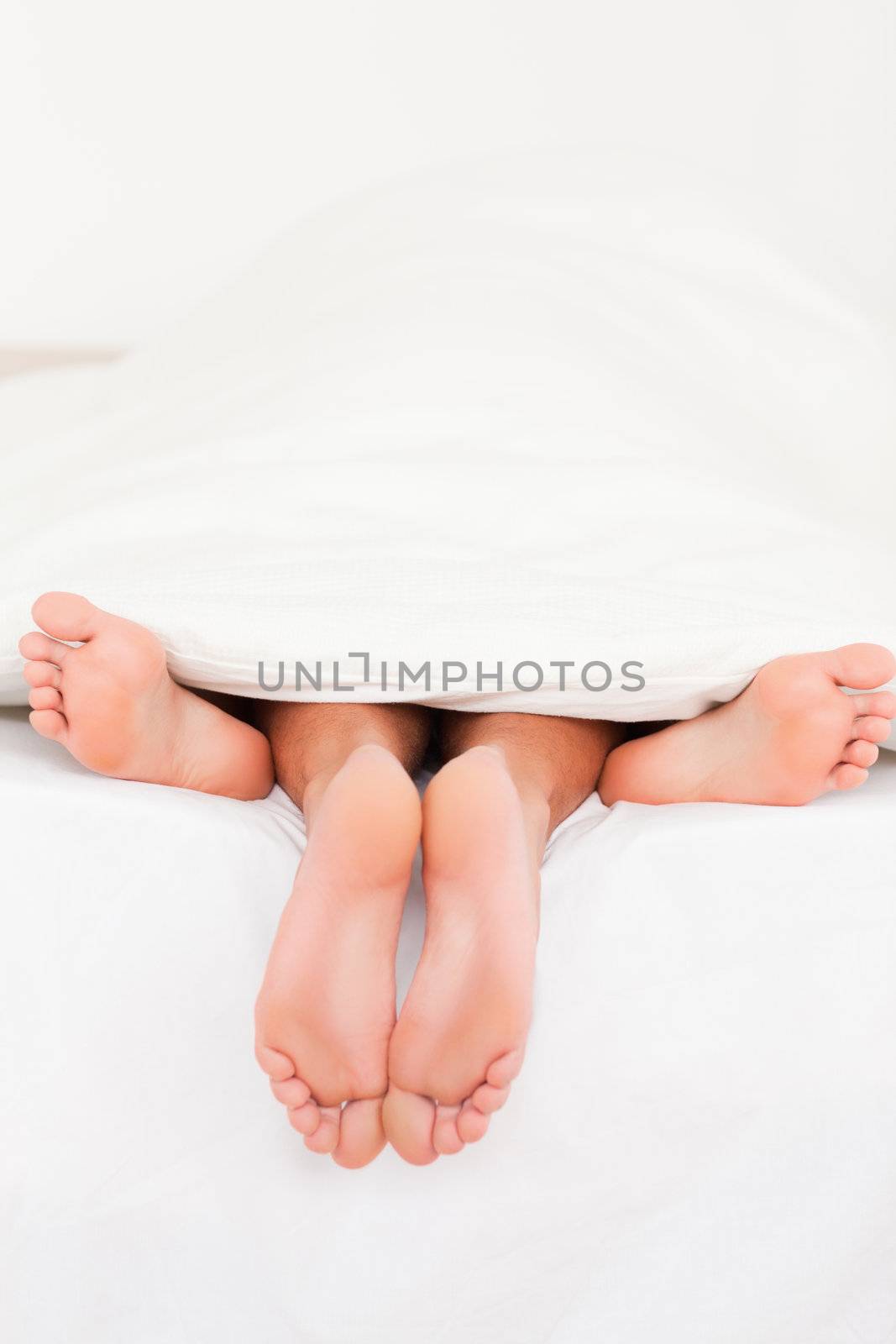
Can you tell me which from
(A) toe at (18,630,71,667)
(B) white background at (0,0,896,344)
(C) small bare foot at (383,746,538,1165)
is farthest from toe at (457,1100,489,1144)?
(B) white background at (0,0,896,344)

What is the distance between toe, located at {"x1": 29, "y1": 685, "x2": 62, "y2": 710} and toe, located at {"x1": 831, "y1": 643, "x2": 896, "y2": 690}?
1.66 ft

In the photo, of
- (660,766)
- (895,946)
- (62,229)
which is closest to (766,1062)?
(895,946)

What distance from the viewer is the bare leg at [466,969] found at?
0.62 m

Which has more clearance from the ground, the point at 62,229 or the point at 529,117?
the point at 529,117

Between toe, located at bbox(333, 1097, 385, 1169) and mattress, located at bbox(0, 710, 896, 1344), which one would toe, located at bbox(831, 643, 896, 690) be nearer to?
mattress, located at bbox(0, 710, 896, 1344)

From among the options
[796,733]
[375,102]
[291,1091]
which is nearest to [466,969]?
[291,1091]

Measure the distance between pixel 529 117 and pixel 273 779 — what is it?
78.8 inches

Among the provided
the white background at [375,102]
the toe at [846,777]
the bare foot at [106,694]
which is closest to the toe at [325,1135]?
the bare foot at [106,694]

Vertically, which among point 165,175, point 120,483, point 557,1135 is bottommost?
point 557,1135

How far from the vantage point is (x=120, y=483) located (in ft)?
3.43

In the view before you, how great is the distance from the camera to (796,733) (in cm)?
76

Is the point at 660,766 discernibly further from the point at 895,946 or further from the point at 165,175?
the point at 165,175

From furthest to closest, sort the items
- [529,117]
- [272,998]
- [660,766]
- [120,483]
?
[529,117]
[120,483]
[660,766]
[272,998]

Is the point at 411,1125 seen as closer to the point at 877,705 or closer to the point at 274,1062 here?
the point at 274,1062
